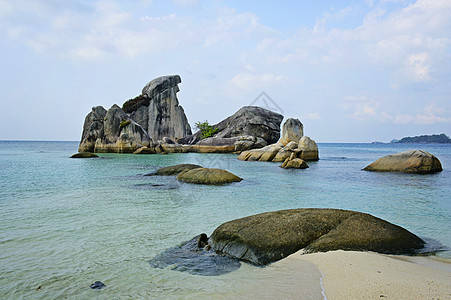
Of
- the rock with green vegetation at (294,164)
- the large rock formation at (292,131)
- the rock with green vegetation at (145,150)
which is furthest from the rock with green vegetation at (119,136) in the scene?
the rock with green vegetation at (294,164)

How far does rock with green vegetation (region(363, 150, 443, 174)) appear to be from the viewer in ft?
70.2

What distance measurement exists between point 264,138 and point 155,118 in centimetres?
2358

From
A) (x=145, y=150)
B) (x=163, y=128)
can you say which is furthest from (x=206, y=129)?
(x=145, y=150)

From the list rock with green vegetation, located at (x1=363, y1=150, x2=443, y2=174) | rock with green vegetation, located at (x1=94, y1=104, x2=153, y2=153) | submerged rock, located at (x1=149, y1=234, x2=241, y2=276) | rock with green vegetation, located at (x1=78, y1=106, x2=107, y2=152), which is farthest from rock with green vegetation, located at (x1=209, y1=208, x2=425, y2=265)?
rock with green vegetation, located at (x1=78, y1=106, x2=107, y2=152)

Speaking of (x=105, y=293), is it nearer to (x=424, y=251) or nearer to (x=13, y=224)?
(x=13, y=224)

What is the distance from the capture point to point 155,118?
207 ft

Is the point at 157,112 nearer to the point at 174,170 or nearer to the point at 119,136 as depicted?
the point at 119,136

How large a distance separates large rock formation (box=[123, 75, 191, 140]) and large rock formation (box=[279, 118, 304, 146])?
105ft

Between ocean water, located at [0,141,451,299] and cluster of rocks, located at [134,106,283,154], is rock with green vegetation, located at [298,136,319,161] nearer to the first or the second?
ocean water, located at [0,141,451,299]

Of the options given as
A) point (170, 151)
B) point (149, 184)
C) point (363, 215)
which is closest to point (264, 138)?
point (170, 151)

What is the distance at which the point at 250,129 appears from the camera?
56812 millimetres

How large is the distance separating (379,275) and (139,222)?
5954mm

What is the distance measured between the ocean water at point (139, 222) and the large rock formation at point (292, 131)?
22.2 meters

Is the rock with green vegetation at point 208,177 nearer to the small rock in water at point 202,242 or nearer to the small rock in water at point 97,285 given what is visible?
the small rock in water at point 202,242
